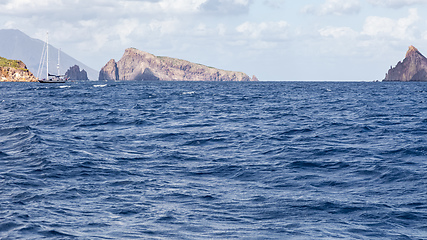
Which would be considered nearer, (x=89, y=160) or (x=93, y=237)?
(x=93, y=237)

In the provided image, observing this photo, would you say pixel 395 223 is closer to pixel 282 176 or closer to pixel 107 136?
pixel 282 176

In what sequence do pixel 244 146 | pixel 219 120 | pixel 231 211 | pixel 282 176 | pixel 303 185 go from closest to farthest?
pixel 231 211 → pixel 303 185 → pixel 282 176 → pixel 244 146 → pixel 219 120

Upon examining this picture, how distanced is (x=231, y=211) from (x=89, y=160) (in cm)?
853

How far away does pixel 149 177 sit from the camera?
1541 centimetres

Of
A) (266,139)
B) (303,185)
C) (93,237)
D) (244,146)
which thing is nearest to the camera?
(93,237)

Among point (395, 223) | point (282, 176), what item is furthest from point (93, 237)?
point (282, 176)

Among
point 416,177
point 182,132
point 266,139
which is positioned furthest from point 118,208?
point 182,132

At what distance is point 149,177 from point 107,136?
427 inches

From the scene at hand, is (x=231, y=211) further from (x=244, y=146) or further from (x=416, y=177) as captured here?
(x=244, y=146)

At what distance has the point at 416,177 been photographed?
15320 millimetres

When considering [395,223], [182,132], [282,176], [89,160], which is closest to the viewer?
[395,223]

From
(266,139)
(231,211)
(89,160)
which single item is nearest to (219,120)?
(266,139)

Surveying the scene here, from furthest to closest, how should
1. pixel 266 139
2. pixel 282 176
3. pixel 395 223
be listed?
pixel 266 139 < pixel 282 176 < pixel 395 223

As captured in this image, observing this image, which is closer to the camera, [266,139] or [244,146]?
[244,146]
